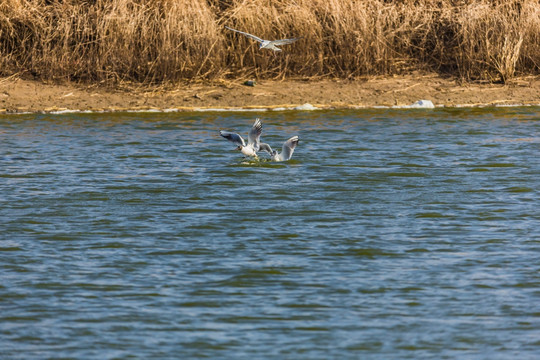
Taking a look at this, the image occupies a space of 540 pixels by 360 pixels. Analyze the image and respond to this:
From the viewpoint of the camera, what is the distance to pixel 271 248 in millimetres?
8508

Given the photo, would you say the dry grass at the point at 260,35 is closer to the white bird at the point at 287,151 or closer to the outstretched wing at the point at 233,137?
the white bird at the point at 287,151

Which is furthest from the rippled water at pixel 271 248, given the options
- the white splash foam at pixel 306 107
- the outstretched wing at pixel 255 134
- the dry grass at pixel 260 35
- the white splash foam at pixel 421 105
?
the dry grass at pixel 260 35

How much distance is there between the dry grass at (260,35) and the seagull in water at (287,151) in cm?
562

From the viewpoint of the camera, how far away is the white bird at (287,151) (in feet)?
41.7

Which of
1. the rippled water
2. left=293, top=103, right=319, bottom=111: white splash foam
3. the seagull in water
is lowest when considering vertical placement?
the rippled water

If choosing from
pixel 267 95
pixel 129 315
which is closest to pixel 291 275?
pixel 129 315

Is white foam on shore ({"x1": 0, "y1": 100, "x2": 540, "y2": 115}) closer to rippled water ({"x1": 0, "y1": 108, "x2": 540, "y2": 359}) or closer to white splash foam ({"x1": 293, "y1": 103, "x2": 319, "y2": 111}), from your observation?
white splash foam ({"x1": 293, "y1": 103, "x2": 319, "y2": 111})

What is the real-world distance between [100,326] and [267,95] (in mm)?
11876

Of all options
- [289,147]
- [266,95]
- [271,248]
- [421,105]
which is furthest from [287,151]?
[421,105]

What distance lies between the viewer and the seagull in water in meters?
12.7

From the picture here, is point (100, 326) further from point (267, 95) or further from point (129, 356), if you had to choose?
point (267, 95)

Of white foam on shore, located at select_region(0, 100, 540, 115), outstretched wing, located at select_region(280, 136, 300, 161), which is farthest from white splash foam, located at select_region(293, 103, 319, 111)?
outstretched wing, located at select_region(280, 136, 300, 161)

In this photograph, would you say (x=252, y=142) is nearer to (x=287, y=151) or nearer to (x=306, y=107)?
(x=287, y=151)

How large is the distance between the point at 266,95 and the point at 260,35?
129 centimetres
